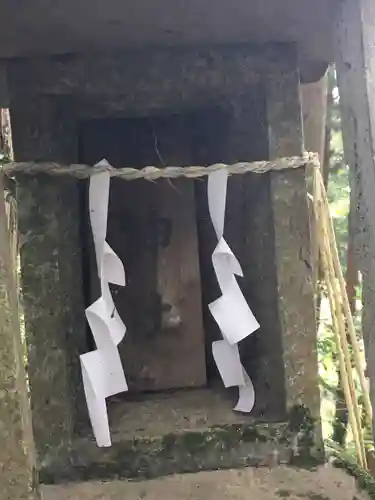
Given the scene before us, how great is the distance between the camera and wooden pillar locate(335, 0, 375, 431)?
683mm

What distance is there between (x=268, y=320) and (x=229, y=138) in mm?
317

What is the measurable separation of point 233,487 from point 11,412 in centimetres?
42

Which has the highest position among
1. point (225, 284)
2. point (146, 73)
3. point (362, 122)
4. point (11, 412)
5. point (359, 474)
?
point (146, 73)

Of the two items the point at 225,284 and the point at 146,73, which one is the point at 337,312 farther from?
the point at 146,73

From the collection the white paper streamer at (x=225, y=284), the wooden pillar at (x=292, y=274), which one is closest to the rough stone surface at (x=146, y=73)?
the wooden pillar at (x=292, y=274)

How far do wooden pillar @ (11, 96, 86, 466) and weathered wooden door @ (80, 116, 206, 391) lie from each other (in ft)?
0.49

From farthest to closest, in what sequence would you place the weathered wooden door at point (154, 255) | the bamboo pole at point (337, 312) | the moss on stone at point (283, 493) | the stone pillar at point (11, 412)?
the weathered wooden door at point (154, 255) → the bamboo pole at point (337, 312) → the moss on stone at point (283, 493) → the stone pillar at point (11, 412)

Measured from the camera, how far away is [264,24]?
2.79 ft

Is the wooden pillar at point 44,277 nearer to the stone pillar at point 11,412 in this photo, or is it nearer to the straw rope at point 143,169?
the straw rope at point 143,169

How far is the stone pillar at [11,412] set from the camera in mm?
608

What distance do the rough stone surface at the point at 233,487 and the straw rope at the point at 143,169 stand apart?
1.45ft

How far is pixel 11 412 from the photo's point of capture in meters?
0.62

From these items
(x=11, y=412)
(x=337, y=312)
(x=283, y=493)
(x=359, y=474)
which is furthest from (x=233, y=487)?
(x=11, y=412)

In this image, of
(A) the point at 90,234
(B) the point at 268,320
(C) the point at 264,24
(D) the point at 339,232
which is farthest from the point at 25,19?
(D) the point at 339,232
